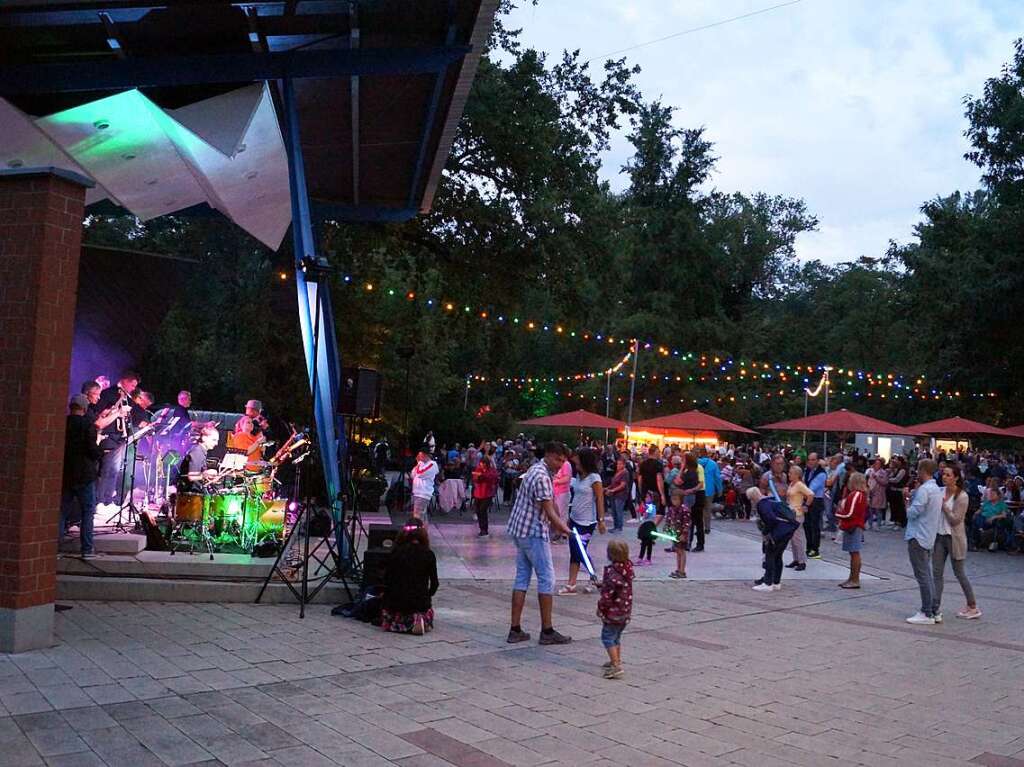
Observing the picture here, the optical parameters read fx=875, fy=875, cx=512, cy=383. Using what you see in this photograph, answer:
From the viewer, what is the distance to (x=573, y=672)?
6.70 m

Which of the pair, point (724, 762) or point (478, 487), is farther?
point (478, 487)

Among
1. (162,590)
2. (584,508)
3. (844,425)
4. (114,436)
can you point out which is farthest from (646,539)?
(844,425)

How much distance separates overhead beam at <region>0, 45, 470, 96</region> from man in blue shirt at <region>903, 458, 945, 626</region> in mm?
6777

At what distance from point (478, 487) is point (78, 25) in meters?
9.71

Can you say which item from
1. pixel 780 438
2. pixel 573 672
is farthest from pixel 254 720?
pixel 780 438

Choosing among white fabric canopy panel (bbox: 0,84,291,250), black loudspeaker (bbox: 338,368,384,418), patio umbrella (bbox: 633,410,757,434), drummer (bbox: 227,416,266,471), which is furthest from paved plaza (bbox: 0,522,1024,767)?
patio umbrella (bbox: 633,410,757,434)

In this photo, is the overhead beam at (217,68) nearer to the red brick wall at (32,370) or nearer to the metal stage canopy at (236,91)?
the metal stage canopy at (236,91)

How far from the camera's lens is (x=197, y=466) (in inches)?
491

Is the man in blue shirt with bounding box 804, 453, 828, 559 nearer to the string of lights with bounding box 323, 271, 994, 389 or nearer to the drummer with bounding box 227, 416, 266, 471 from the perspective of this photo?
the drummer with bounding box 227, 416, 266, 471

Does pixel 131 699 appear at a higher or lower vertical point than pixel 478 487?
lower

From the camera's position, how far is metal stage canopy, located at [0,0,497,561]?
903 cm

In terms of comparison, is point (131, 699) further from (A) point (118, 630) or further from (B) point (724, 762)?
(B) point (724, 762)

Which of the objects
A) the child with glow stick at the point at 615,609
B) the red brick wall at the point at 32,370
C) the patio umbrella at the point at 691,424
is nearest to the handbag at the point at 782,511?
the child with glow stick at the point at 615,609

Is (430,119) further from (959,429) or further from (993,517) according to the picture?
(959,429)
